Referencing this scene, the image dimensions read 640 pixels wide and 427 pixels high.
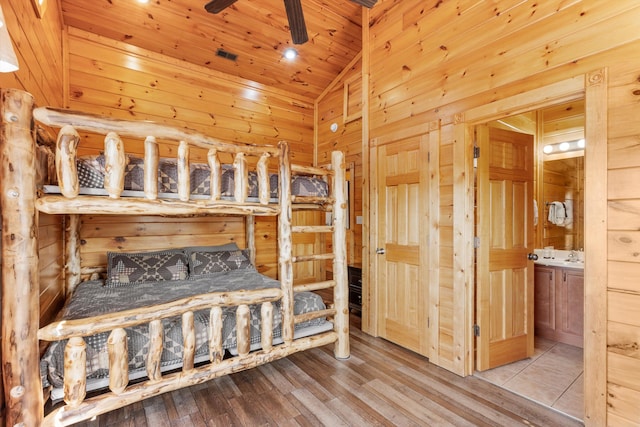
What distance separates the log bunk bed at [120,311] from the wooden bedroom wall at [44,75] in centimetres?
22

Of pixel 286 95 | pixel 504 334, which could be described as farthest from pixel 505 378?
pixel 286 95

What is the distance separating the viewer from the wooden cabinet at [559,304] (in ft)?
9.26

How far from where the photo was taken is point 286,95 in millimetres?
4695

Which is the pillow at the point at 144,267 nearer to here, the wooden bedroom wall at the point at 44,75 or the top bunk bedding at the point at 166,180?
the wooden bedroom wall at the point at 44,75

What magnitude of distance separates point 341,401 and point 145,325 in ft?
4.53

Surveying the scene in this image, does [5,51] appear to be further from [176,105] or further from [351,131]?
[351,131]

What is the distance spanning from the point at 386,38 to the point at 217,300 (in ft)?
9.67

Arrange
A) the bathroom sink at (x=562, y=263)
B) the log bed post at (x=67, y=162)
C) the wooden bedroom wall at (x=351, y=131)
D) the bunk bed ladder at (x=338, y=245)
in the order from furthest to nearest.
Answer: the wooden bedroom wall at (x=351, y=131), the bathroom sink at (x=562, y=263), the bunk bed ladder at (x=338, y=245), the log bed post at (x=67, y=162)

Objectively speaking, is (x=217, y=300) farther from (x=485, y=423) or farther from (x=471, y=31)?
(x=471, y=31)

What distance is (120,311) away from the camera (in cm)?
188

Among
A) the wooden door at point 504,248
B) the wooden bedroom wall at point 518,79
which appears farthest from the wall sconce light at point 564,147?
the wooden bedroom wall at point 518,79

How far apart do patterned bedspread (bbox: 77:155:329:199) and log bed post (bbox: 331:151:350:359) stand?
30 cm

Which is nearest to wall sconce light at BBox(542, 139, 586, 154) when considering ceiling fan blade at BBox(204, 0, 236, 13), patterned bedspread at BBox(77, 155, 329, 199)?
patterned bedspread at BBox(77, 155, 329, 199)

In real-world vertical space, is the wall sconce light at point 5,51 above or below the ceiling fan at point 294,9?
below
